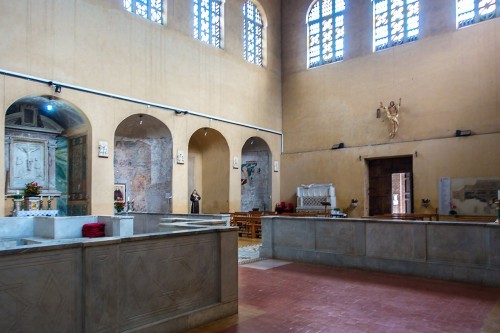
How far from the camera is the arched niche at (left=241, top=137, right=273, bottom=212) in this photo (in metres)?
19.2

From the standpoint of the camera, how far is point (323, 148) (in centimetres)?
1823

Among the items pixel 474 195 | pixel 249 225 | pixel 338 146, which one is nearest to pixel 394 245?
pixel 249 225

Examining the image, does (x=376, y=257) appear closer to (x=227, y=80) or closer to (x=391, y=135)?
(x=391, y=135)

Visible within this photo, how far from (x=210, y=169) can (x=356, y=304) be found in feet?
44.0

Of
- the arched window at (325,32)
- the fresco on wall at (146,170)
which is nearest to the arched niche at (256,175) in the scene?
the arched window at (325,32)

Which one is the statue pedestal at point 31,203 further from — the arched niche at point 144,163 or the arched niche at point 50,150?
the arched niche at point 144,163

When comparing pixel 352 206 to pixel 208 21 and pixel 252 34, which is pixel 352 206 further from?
pixel 208 21

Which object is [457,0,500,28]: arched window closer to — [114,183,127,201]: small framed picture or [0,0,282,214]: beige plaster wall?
[0,0,282,214]: beige plaster wall

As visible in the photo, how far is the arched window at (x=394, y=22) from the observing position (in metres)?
16.1

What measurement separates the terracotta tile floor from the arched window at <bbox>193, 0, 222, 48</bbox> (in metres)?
11.6

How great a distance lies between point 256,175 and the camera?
19906 millimetres

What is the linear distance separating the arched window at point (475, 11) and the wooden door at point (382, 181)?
5.56 m

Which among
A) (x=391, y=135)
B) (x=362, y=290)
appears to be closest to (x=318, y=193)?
(x=391, y=135)

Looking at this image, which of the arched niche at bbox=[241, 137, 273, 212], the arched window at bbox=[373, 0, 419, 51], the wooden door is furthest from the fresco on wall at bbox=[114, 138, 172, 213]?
the arched window at bbox=[373, 0, 419, 51]
